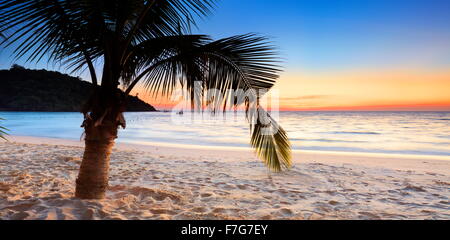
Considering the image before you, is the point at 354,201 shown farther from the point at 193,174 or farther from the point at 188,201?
the point at 193,174

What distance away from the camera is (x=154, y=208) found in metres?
3.15

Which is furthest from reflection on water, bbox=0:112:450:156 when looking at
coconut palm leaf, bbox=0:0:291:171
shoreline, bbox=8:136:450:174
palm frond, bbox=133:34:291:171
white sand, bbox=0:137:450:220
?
shoreline, bbox=8:136:450:174

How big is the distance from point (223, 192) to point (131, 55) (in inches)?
91.7

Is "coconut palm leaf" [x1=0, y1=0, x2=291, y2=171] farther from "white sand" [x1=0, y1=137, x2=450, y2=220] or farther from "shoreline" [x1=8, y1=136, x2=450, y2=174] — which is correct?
"shoreline" [x1=8, y1=136, x2=450, y2=174]

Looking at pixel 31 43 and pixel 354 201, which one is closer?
pixel 31 43

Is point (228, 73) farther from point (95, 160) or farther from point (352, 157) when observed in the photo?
point (352, 157)

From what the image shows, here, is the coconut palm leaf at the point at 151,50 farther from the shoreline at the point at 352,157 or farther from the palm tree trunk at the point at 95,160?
the shoreline at the point at 352,157

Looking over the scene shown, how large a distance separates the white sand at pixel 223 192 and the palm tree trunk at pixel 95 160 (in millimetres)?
148

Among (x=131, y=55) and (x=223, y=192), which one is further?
(x=223, y=192)

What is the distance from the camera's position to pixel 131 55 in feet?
10.5

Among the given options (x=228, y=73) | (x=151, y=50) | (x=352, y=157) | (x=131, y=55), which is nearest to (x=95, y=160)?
(x=131, y=55)
